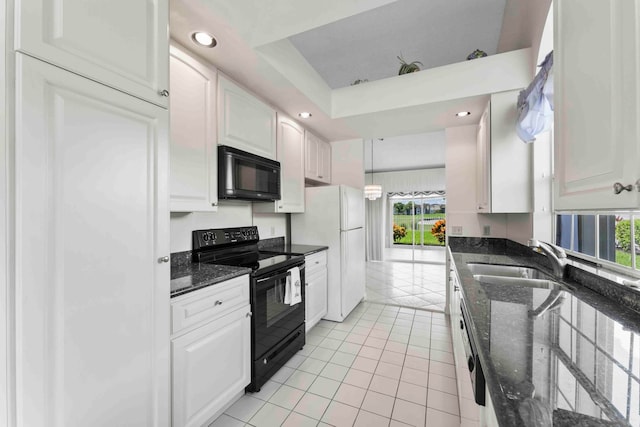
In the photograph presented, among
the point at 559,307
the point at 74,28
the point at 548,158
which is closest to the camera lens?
the point at 74,28

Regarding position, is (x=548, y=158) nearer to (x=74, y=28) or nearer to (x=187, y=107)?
(x=187, y=107)

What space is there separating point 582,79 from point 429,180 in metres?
6.30

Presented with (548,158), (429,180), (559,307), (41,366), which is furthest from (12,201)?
(429,180)

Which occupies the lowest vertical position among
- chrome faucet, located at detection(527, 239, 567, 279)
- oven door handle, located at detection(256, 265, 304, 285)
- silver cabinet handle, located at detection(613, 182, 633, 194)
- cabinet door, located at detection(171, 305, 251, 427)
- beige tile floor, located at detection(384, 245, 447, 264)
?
beige tile floor, located at detection(384, 245, 447, 264)

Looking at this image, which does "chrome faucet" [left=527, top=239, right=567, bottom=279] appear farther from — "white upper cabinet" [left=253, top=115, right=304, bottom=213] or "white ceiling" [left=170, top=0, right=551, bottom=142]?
"white upper cabinet" [left=253, top=115, right=304, bottom=213]

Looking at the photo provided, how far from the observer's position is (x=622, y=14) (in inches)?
25.0

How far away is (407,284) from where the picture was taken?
4.70m

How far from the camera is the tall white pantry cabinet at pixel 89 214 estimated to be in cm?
80

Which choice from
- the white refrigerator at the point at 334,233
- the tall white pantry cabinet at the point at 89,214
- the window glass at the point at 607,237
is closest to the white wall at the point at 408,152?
the white refrigerator at the point at 334,233

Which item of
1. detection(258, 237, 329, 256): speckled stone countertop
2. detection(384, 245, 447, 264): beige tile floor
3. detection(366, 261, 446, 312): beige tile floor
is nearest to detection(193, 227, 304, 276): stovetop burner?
detection(258, 237, 329, 256): speckled stone countertop

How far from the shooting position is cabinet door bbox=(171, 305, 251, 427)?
4.39ft

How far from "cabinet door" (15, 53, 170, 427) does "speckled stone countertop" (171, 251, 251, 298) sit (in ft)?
0.50

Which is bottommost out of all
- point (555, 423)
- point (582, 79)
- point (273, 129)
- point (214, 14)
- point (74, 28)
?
point (555, 423)

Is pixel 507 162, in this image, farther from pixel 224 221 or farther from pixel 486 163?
pixel 224 221
